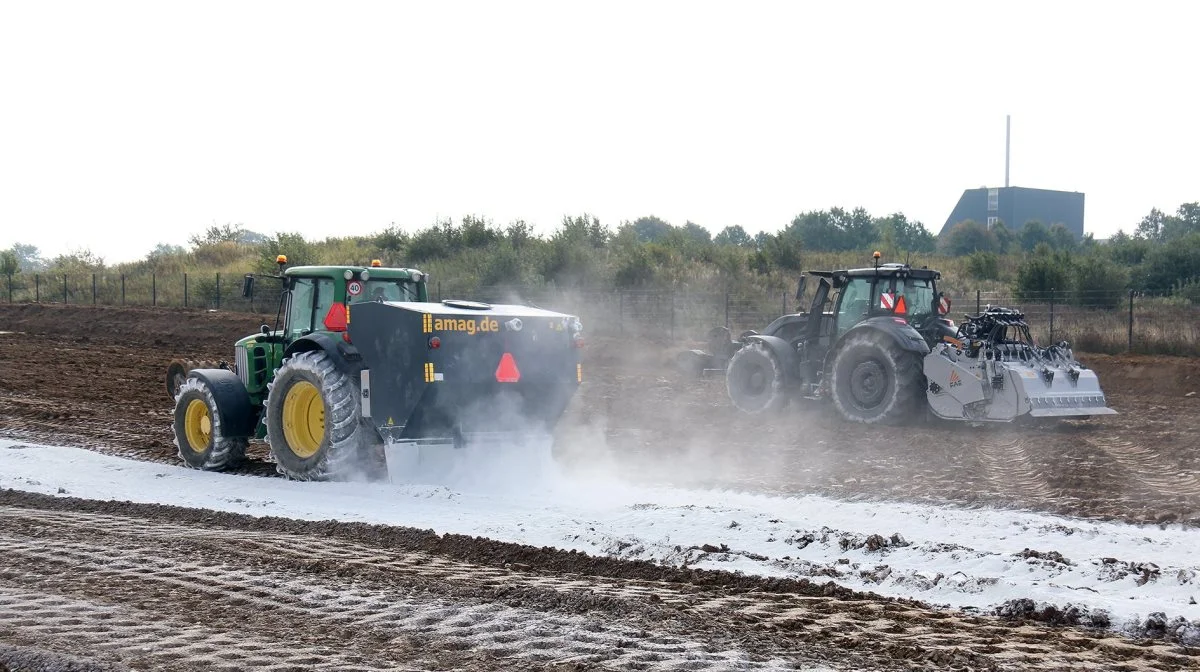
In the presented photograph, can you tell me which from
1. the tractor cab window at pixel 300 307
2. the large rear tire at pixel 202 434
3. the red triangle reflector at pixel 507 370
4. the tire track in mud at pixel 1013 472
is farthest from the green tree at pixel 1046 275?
the large rear tire at pixel 202 434

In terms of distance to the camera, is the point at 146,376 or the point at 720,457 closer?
the point at 720,457

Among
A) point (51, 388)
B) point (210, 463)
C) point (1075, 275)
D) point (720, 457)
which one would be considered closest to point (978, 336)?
point (720, 457)

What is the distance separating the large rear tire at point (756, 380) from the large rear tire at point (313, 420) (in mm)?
7118

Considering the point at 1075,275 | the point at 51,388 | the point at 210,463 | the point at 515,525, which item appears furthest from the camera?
the point at 1075,275

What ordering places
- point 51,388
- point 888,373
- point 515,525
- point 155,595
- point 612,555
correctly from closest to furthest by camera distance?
1. point 155,595
2. point 612,555
3. point 515,525
4. point 888,373
5. point 51,388

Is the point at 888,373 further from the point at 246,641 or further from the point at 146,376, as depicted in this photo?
the point at 146,376

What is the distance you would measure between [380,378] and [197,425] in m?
3.00

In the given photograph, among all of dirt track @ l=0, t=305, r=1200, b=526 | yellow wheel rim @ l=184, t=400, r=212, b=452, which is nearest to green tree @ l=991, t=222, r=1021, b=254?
dirt track @ l=0, t=305, r=1200, b=526

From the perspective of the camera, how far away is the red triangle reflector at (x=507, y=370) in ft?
36.6

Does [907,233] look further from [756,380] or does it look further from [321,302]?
[321,302]

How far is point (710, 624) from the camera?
6.12 metres

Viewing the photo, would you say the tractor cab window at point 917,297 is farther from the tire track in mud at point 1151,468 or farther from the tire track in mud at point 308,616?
the tire track in mud at point 308,616

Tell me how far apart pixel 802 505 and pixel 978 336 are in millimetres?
6572

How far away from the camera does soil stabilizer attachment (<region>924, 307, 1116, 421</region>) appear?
1441cm
